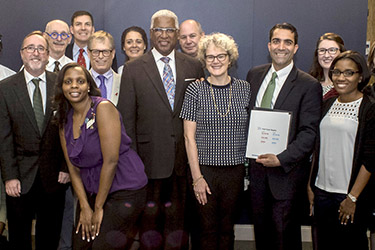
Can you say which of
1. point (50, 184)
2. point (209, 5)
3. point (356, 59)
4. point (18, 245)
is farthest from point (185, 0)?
point (18, 245)

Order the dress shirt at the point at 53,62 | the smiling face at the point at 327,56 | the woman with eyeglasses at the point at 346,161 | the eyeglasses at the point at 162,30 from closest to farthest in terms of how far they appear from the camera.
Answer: the woman with eyeglasses at the point at 346,161 < the eyeglasses at the point at 162,30 < the smiling face at the point at 327,56 < the dress shirt at the point at 53,62

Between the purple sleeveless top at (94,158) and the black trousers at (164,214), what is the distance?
65 centimetres

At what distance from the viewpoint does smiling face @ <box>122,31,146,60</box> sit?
399 centimetres

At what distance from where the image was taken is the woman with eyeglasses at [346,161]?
2848 mm

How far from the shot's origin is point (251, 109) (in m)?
3.16

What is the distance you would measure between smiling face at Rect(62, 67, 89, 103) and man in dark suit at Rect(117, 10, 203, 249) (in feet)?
1.93

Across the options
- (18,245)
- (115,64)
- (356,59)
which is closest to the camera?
(356,59)

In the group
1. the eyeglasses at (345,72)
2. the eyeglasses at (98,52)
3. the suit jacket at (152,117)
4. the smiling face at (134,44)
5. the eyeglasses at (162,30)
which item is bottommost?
the suit jacket at (152,117)

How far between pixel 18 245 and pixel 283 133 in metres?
2.22

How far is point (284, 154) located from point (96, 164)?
4.40ft

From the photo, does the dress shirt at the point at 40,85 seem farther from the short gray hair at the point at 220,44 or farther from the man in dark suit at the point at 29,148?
the short gray hair at the point at 220,44

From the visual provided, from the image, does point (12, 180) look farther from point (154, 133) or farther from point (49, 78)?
point (154, 133)

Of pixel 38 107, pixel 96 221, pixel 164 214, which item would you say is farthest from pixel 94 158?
pixel 164 214

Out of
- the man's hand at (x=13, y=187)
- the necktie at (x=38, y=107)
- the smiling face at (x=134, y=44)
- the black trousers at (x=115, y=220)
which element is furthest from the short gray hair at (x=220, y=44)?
the man's hand at (x=13, y=187)
